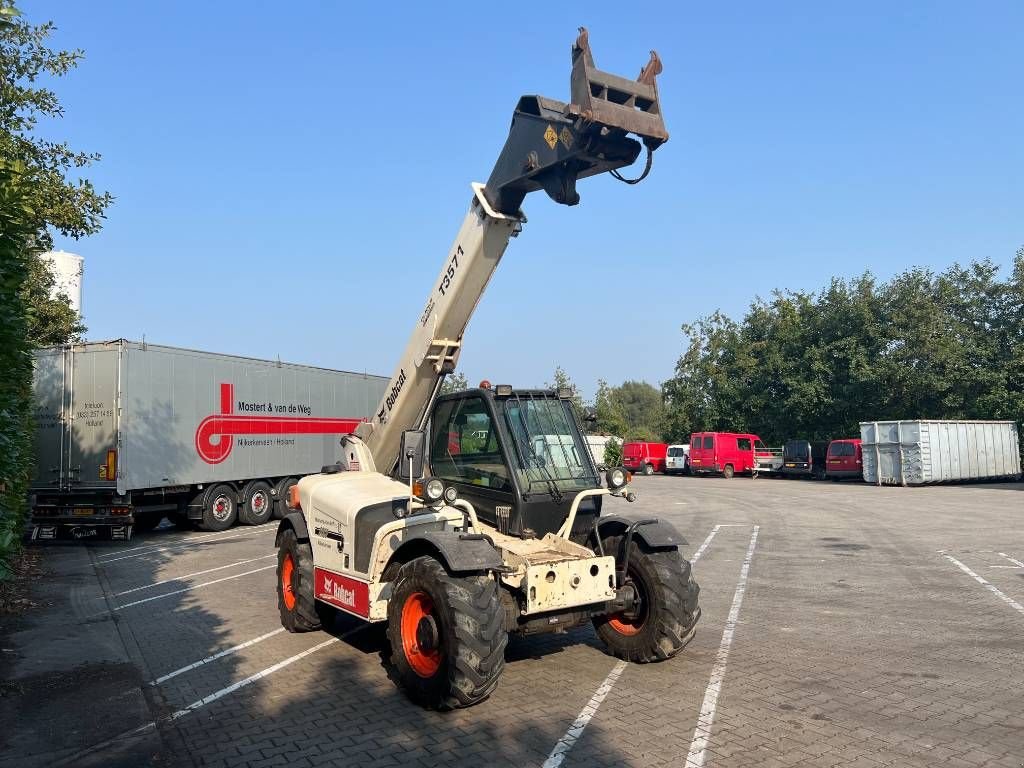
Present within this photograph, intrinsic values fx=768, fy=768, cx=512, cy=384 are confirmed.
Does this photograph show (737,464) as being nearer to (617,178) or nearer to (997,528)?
(997,528)

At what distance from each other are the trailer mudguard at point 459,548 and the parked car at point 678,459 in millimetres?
36699

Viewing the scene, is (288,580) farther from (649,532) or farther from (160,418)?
(160,418)

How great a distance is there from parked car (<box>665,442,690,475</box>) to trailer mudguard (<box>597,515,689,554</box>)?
35.4 m

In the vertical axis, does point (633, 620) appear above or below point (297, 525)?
A: below

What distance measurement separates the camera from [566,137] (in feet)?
21.2

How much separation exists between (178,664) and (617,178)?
605 centimetres

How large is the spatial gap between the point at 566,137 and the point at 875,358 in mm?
39676

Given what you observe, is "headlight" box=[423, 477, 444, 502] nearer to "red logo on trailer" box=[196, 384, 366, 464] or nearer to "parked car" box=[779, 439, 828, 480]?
"red logo on trailer" box=[196, 384, 366, 464]

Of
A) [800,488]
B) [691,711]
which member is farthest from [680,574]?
[800,488]

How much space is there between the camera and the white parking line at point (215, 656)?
270 inches

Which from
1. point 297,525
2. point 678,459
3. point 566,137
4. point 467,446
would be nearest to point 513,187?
point 566,137

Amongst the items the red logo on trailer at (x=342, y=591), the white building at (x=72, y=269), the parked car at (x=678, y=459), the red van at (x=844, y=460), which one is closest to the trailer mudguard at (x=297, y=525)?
the red logo on trailer at (x=342, y=591)

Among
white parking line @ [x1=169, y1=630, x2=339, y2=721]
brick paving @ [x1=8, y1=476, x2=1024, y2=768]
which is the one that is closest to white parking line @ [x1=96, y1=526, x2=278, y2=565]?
brick paving @ [x1=8, y1=476, x2=1024, y2=768]

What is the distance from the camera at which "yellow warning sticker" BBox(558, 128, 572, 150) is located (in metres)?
6.41
